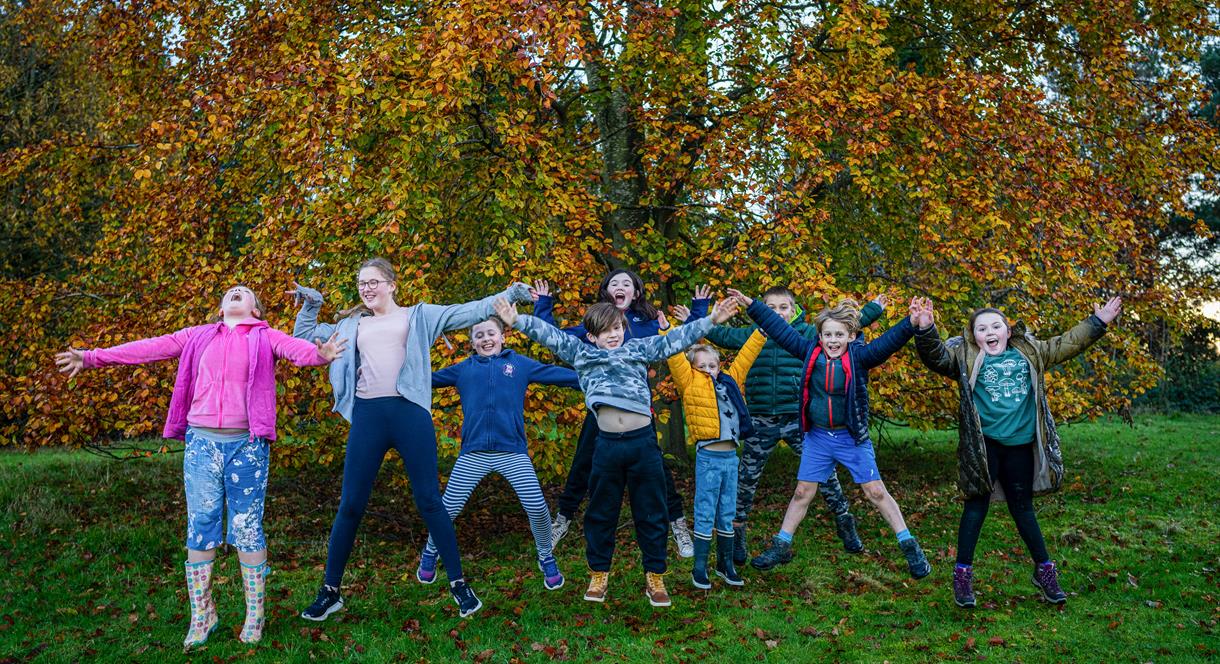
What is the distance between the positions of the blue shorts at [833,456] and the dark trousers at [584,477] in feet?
3.58

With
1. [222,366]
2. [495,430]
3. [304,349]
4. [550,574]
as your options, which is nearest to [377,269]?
[304,349]

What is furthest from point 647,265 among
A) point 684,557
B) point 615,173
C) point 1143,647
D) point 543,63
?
point 1143,647

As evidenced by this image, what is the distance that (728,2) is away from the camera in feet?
30.3

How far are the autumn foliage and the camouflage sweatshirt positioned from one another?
60.8 inches

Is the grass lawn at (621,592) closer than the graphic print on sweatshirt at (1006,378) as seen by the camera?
Yes

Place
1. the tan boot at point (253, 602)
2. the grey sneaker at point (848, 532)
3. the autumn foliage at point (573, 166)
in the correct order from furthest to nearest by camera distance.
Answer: the autumn foliage at point (573, 166), the grey sneaker at point (848, 532), the tan boot at point (253, 602)

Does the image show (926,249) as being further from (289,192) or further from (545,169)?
(289,192)

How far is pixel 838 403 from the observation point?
5777mm

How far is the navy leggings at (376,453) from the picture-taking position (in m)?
4.93

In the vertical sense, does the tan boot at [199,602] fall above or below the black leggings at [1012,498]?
below

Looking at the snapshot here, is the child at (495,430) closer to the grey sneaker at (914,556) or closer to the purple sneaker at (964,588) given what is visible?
the grey sneaker at (914,556)

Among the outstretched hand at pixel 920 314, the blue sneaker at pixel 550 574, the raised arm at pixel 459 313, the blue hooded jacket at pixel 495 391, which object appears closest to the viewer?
the raised arm at pixel 459 313

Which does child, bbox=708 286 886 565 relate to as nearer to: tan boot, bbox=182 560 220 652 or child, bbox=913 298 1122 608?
child, bbox=913 298 1122 608

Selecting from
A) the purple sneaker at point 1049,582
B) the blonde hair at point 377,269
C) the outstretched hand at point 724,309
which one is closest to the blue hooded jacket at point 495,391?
the blonde hair at point 377,269
